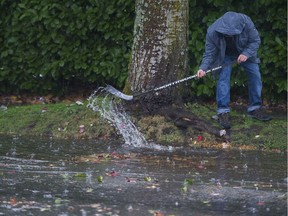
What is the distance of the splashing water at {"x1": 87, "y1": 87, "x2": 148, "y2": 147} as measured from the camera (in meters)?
10.0

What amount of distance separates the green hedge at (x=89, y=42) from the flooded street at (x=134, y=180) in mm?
2277

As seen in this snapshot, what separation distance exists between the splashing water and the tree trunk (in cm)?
36

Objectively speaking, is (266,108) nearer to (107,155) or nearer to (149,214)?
(107,155)

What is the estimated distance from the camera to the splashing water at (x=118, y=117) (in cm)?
1003

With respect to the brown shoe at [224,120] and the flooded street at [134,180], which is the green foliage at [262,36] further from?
the flooded street at [134,180]

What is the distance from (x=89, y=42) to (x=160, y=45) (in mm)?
2277

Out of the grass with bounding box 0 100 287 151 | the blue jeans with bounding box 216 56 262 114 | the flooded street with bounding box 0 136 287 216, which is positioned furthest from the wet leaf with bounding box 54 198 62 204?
the blue jeans with bounding box 216 56 262 114

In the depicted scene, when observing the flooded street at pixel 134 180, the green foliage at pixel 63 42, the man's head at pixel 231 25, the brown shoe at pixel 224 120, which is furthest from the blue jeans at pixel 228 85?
the green foliage at pixel 63 42

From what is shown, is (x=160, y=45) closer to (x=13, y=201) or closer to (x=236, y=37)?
(x=236, y=37)

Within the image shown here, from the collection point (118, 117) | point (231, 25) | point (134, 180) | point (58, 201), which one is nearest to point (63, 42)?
point (118, 117)

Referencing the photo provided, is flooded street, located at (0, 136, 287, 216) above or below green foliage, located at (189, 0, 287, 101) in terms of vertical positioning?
below

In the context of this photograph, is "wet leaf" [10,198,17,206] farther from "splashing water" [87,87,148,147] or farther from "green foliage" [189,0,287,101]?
"green foliage" [189,0,287,101]

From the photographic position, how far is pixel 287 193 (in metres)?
7.18

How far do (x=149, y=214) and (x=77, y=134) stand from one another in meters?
4.18
